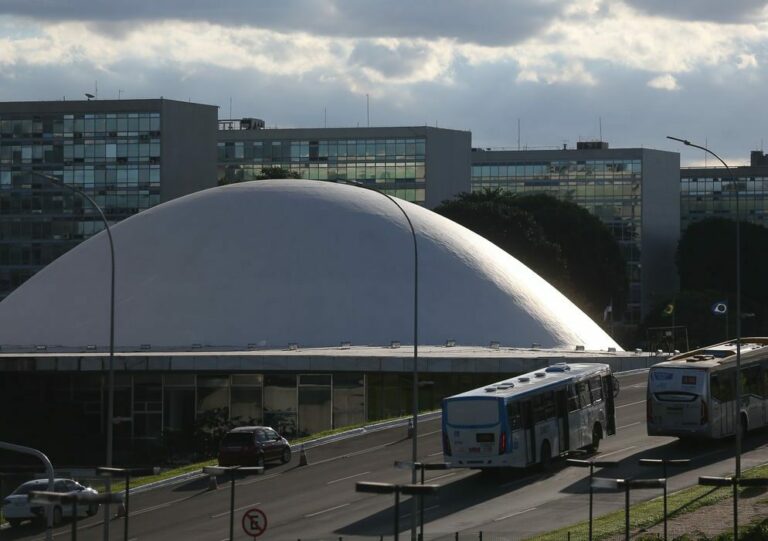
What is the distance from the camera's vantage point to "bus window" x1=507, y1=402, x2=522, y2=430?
169 feet

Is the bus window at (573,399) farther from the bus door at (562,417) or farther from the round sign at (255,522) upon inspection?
the round sign at (255,522)

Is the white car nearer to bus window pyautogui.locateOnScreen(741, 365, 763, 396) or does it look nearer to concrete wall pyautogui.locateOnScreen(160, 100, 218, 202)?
bus window pyautogui.locateOnScreen(741, 365, 763, 396)

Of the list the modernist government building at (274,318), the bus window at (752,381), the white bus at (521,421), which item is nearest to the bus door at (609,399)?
the white bus at (521,421)

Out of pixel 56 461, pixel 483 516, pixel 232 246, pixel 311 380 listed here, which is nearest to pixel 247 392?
pixel 311 380

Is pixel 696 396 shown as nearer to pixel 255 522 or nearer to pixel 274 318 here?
pixel 255 522

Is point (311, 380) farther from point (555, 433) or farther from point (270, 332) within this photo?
point (555, 433)

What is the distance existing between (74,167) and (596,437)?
96.9 meters

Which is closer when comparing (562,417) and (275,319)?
(562,417)

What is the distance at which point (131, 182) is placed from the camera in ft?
483

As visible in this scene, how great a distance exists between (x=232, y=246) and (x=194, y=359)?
18705mm

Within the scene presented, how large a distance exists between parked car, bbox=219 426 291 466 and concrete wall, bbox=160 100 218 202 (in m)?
90.6

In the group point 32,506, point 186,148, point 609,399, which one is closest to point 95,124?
point 186,148

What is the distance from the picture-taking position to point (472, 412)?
5166 centimetres

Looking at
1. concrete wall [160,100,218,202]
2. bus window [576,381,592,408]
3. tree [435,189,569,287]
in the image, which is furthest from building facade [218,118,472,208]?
bus window [576,381,592,408]
